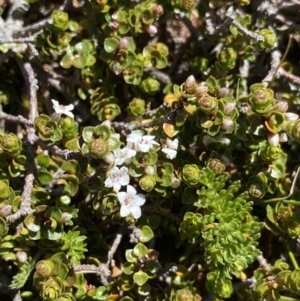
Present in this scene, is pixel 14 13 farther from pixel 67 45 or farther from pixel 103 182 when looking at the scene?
pixel 103 182

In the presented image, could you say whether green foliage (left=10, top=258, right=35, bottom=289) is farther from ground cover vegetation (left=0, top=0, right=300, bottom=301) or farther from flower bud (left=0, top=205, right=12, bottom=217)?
flower bud (left=0, top=205, right=12, bottom=217)

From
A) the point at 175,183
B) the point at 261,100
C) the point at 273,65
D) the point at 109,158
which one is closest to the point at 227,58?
the point at 273,65

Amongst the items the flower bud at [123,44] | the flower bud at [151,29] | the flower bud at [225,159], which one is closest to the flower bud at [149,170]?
the flower bud at [225,159]

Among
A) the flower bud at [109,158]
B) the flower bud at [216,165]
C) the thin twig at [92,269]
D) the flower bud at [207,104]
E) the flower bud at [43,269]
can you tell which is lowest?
the thin twig at [92,269]

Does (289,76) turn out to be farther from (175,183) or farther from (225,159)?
(175,183)

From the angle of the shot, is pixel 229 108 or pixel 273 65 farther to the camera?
pixel 273 65

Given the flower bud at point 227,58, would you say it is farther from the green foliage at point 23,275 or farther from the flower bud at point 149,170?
the green foliage at point 23,275
